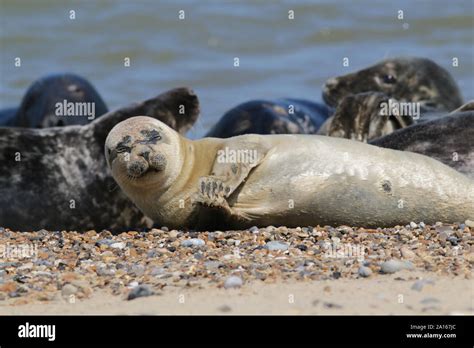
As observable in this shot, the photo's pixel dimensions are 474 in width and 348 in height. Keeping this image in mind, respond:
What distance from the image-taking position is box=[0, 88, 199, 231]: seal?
28.7ft

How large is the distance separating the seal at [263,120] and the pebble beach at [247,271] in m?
3.45

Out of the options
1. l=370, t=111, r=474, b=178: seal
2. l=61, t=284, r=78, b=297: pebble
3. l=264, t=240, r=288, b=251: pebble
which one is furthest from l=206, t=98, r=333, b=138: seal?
l=61, t=284, r=78, b=297: pebble

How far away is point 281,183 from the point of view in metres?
7.08

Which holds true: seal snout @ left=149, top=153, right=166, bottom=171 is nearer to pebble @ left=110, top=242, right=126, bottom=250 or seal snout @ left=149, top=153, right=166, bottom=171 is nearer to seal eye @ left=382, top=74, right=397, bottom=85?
pebble @ left=110, top=242, right=126, bottom=250

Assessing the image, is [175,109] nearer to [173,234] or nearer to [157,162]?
[157,162]

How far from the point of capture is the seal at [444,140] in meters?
8.20

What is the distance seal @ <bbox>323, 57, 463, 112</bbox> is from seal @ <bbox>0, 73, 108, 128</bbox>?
2.36 m

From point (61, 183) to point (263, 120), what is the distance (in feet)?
7.94

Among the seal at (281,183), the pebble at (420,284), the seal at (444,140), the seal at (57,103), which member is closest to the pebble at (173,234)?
the seal at (281,183)

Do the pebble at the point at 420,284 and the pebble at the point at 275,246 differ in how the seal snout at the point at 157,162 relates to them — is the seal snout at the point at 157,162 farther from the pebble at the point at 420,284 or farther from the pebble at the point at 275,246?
the pebble at the point at 420,284

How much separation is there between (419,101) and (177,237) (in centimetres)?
527
